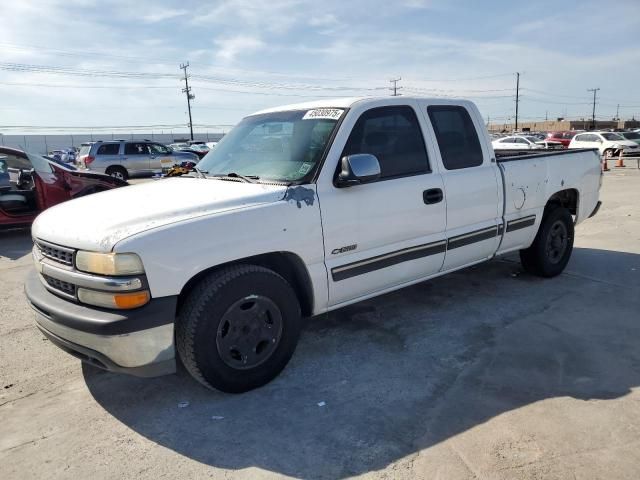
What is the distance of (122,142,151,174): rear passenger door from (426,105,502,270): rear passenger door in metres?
18.7

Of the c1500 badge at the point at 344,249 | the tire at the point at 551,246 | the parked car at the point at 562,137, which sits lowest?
the tire at the point at 551,246

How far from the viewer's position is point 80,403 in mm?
3277

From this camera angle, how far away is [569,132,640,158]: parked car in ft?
87.1

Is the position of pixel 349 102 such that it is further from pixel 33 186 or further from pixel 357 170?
pixel 33 186

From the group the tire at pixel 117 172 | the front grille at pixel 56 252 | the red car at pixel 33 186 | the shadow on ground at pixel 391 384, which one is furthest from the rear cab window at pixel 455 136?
the tire at pixel 117 172

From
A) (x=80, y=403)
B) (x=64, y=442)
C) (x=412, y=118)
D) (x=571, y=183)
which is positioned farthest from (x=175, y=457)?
(x=571, y=183)

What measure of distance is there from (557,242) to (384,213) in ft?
9.35

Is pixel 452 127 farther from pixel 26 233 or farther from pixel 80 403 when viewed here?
pixel 26 233

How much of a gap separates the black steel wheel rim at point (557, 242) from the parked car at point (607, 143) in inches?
940

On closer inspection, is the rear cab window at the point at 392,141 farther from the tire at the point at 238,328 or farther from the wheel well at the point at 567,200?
the wheel well at the point at 567,200

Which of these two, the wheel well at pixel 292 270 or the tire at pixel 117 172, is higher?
the wheel well at pixel 292 270

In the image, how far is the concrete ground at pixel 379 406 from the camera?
2598mm

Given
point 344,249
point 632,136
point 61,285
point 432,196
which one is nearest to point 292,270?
point 344,249

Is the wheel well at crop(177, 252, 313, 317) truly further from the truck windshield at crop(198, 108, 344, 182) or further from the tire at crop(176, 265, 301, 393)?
the truck windshield at crop(198, 108, 344, 182)
